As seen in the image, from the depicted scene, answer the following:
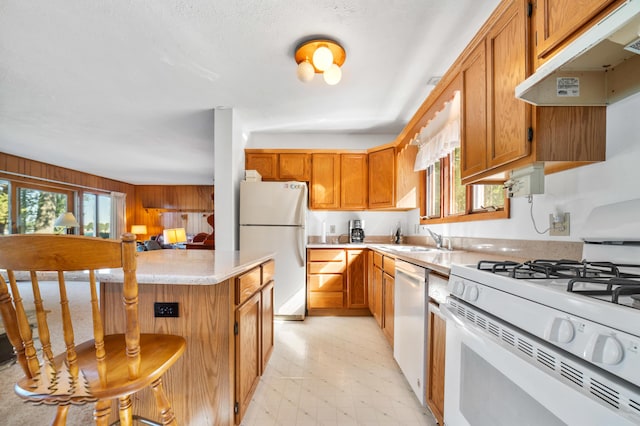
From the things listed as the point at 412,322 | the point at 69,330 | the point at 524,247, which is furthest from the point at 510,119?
the point at 69,330

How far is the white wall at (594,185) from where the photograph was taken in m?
1.08

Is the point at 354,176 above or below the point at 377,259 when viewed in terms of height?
above

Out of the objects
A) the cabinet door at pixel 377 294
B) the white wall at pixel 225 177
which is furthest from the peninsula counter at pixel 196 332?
the white wall at pixel 225 177

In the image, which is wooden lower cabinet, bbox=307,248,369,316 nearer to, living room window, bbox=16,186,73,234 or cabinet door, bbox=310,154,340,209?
cabinet door, bbox=310,154,340,209

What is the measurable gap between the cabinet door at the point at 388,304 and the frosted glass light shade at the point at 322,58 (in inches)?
64.9

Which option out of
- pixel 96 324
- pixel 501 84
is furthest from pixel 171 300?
pixel 501 84

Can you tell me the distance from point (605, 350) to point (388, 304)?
1.91 m

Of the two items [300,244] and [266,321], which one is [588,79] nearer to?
[266,321]

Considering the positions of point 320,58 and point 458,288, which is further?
point 320,58

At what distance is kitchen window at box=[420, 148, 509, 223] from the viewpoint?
2021 millimetres

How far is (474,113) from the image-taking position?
5.25 ft

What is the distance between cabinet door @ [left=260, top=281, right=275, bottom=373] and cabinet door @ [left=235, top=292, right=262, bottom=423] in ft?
0.28

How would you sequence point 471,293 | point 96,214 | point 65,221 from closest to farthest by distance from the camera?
point 471,293 → point 65,221 → point 96,214

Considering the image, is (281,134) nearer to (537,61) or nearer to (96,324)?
(537,61)
